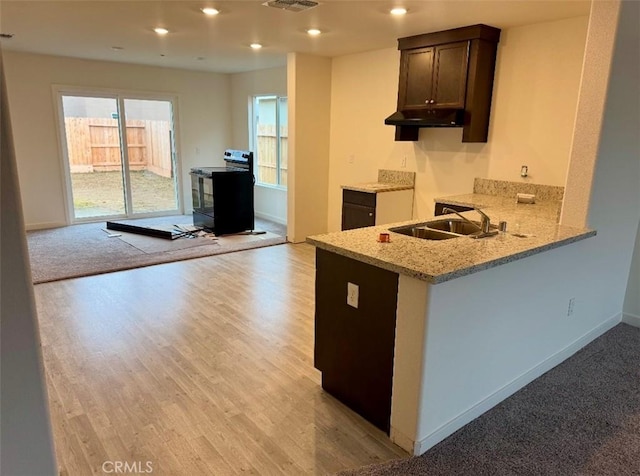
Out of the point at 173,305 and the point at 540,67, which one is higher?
the point at 540,67

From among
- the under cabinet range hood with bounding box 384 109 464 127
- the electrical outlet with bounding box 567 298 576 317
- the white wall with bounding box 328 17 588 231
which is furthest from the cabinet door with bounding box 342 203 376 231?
the electrical outlet with bounding box 567 298 576 317

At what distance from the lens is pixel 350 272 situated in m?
2.28

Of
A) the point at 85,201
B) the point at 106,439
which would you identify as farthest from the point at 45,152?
the point at 106,439

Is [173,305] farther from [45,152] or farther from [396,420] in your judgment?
[45,152]

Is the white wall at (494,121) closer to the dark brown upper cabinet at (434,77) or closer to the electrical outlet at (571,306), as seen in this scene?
the dark brown upper cabinet at (434,77)

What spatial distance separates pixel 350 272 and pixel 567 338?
175 cm

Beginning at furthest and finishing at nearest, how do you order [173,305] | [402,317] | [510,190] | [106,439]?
[510,190], [173,305], [106,439], [402,317]

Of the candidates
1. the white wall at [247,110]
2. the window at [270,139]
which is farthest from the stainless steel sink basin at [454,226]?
the window at [270,139]

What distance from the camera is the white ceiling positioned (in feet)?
11.5

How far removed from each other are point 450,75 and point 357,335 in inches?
117

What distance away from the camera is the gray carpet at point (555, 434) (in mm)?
2016

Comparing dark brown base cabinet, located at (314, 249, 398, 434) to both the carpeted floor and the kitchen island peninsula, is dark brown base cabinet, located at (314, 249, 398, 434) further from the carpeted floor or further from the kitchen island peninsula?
the carpeted floor

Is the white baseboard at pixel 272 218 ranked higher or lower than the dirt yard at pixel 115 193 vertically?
lower

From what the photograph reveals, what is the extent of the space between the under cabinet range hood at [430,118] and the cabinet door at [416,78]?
0.08 metres
